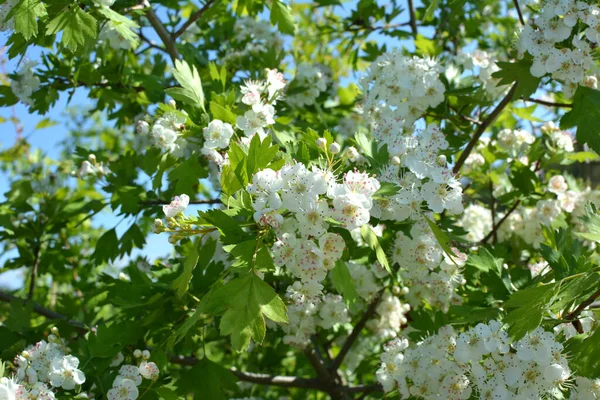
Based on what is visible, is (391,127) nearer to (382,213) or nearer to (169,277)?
(382,213)

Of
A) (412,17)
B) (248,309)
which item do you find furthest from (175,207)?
(412,17)

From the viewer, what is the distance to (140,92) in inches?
146

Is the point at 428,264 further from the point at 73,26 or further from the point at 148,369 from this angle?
the point at 73,26

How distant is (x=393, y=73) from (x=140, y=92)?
1688 millimetres

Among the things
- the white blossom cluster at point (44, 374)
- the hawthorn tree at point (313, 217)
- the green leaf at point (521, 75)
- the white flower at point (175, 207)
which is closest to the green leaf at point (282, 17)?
the hawthorn tree at point (313, 217)

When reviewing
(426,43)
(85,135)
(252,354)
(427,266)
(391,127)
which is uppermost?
(85,135)

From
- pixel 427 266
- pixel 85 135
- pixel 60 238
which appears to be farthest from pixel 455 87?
pixel 85 135

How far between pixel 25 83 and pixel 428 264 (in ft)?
7.79

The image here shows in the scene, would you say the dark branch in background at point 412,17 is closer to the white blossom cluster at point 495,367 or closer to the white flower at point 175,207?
the white blossom cluster at point 495,367

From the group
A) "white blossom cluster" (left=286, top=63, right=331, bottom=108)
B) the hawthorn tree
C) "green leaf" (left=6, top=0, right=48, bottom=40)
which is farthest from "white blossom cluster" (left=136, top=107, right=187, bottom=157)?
"white blossom cluster" (left=286, top=63, right=331, bottom=108)

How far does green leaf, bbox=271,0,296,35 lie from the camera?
10.8 ft

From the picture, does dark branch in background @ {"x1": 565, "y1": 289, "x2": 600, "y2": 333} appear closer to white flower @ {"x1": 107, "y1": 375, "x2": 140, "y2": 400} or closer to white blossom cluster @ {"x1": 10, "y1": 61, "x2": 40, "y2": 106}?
white flower @ {"x1": 107, "y1": 375, "x2": 140, "y2": 400}

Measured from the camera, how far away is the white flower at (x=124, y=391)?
2166mm

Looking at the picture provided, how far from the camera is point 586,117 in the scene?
2.45 metres
